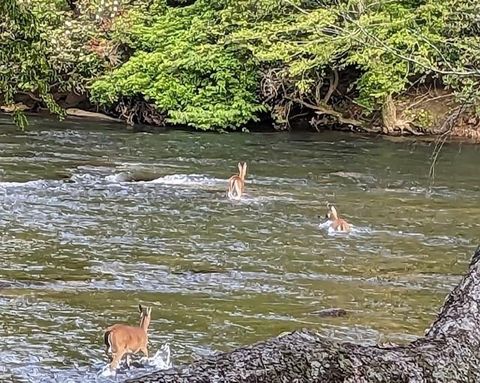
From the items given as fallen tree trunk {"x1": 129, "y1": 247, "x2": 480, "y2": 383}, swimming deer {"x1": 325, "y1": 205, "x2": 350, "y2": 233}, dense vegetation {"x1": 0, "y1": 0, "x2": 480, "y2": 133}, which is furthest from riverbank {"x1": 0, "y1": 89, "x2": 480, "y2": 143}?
fallen tree trunk {"x1": 129, "y1": 247, "x2": 480, "y2": 383}

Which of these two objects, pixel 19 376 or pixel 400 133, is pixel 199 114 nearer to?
pixel 400 133

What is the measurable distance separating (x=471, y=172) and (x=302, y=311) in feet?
39.4

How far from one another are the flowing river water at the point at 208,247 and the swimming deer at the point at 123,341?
18cm

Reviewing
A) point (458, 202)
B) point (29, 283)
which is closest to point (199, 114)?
point (458, 202)

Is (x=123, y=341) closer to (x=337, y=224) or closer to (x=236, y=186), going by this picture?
(x=337, y=224)

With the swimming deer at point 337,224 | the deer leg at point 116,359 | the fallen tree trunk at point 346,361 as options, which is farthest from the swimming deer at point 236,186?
the fallen tree trunk at point 346,361

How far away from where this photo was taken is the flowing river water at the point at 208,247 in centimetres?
918

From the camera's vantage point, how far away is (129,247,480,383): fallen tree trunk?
1.43 m

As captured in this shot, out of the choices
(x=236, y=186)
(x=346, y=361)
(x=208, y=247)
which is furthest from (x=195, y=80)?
(x=346, y=361)

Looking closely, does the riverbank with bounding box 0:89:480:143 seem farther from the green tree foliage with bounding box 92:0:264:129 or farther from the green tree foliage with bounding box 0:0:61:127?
the green tree foliage with bounding box 0:0:61:127

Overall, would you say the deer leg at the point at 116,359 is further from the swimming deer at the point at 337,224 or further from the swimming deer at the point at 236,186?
the swimming deer at the point at 236,186

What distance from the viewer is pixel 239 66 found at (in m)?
29.3

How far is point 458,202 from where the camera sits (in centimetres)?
1717

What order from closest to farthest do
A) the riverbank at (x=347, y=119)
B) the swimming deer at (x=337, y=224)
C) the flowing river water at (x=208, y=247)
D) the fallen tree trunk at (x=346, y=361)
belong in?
the fallen tree trunk at (x=346, y=361) < the flowing river water at (x=208, y=247) < the swimming deer at (x=337, y=224) < the riverbank at (x=347, y=119)
